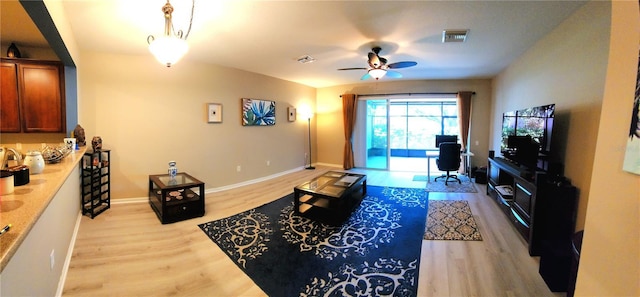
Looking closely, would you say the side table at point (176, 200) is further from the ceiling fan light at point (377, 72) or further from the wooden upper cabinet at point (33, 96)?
→ the ceiling fan light at point (377, 72)

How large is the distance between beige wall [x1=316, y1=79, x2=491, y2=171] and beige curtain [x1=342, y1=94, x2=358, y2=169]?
0.22 metres

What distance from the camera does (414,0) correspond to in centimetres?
233

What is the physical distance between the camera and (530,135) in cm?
321

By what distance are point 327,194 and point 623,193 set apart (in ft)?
8.81

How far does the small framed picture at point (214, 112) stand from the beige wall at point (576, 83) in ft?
16.4

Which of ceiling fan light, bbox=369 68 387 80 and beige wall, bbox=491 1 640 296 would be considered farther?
ceiling fan light, bbox=369 68 387 80

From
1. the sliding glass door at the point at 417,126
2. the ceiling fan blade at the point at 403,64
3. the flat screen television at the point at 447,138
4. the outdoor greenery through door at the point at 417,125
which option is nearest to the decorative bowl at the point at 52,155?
the ceiling fan blade at the point at 403,64

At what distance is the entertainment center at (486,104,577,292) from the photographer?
211cm

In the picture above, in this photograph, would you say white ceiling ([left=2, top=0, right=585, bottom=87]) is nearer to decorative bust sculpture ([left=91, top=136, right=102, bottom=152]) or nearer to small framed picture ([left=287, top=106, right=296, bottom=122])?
decorative bust sculpture ([left=91, top=136, right=102, bottom=152])

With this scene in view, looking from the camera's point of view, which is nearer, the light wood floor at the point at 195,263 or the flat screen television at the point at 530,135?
the light wood floor at the point at 195,263

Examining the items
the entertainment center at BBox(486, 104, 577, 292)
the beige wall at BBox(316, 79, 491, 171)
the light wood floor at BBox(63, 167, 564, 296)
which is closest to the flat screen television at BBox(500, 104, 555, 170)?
the entertainment center at BBox(486, 104, 577, 292)

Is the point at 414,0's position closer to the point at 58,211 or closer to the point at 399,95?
the point at 58,211

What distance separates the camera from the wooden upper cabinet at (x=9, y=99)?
3.18 metres

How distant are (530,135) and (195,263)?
161 inches
